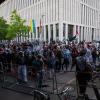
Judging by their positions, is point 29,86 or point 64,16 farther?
point 64,16

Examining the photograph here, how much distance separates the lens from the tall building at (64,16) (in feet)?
235

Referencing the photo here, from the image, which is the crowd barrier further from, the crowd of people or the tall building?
the tall building

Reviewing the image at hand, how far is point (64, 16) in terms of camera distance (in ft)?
236

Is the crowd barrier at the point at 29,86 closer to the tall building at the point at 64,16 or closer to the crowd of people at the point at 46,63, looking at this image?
the crowd of people at the point at 46,63

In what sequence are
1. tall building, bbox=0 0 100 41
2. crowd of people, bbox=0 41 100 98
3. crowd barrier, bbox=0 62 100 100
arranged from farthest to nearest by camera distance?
tall building, bbox=0 0 100 41 → crowd of people, bbox=0 41 100 98 → crowd barrier, bbox=0 62 100 100

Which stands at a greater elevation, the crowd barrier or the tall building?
the tall building

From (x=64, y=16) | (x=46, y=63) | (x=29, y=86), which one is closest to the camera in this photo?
(x=29, y=86)

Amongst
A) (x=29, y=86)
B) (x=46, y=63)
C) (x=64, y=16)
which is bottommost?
(x=29, y=86)

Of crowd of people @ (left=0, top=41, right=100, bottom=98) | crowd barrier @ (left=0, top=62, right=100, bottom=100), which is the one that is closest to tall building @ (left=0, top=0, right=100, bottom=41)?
crowd of people @ (left=0, top=41, right=100, bottom=98)

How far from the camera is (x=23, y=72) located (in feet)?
46.4

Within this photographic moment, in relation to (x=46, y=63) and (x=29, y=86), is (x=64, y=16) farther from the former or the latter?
(x=29, y=86)

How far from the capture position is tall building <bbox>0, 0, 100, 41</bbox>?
71.7 meters

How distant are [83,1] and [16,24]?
25.8 metres

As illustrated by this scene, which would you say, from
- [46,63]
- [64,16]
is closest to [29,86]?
[46,63]
